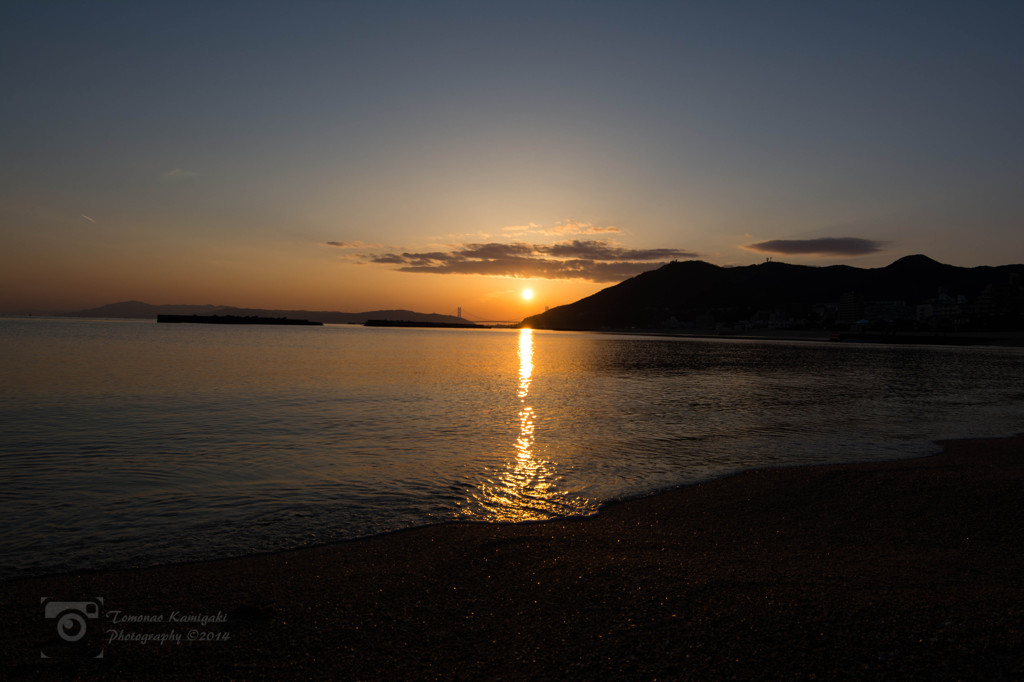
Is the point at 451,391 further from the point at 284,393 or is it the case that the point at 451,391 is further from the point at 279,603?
the point at 279,603

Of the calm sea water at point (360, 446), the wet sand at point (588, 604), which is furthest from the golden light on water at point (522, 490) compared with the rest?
the wet sand at point (588, 604)

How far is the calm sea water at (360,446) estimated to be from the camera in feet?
29.5

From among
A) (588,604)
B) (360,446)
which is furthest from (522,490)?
(360,446)

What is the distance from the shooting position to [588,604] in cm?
584

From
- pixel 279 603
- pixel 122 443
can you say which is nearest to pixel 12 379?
pixel 122 443

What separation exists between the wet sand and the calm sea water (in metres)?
1.34

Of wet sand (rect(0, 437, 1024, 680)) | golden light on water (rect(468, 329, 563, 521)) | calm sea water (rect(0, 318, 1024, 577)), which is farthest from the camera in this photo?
golden light on water (rect(468, 329, 563, 521))

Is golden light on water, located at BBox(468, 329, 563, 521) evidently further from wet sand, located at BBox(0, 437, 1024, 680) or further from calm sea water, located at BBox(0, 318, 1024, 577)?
wet sand, located at BBox(0, 437, 1024, 680)

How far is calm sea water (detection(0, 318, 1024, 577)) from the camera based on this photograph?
8977 millimetres

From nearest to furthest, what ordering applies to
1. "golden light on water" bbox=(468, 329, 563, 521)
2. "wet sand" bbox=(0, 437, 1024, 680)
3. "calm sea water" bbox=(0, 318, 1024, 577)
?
1. "wet sand" bbox=(0, 437, 1024, 680)
2. "calm sea water" bbox=(0, 318, 1024, 577)
3. "golden light on water" bbox=(468, 329, 563, 521)

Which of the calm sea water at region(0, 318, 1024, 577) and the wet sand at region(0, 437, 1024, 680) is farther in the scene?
the calm sea water at region(0, 318, 1024, 577)

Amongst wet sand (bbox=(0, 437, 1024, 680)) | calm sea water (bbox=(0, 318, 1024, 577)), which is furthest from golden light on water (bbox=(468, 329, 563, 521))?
wet sand (bbox=(0, 437, 1024, 680))

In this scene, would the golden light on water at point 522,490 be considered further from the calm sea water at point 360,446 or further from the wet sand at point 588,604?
the wet sand at point 588,604

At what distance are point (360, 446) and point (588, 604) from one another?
428 inches
